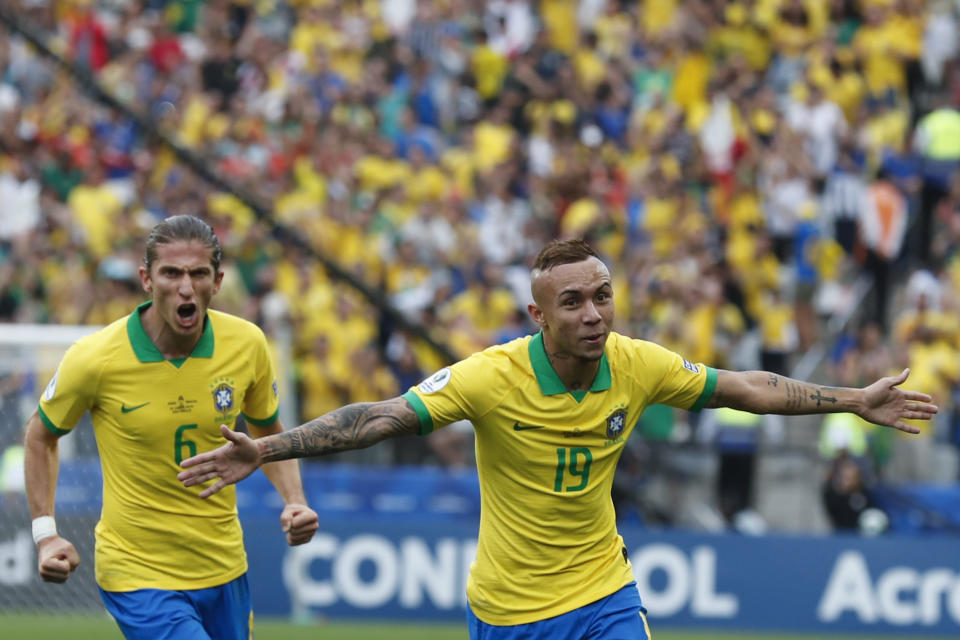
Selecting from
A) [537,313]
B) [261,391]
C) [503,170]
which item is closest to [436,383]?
[537,313]

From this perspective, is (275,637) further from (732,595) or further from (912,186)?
(912,186)

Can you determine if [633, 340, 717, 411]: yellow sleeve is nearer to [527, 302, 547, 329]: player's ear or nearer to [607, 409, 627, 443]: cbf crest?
[607, 409, 627, 443]: cbf crest

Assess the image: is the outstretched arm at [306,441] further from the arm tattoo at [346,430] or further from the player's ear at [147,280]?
the player's ear at [147,280]

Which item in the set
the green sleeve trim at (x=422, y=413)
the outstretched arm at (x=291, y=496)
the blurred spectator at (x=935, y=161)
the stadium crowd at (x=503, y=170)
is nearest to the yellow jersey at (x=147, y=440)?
the outstretched arm at (x=291, y=496)

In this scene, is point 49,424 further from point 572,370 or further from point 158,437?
point 572,370

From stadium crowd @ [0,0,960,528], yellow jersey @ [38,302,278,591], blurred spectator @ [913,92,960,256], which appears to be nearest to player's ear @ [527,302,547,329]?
yellow jersey @ [38,302,278,591]

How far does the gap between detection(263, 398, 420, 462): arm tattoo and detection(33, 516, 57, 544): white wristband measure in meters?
1.37

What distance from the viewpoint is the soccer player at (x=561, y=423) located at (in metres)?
6.38

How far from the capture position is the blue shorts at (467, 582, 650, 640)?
6.51 m

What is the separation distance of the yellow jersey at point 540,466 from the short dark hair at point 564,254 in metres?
0.39

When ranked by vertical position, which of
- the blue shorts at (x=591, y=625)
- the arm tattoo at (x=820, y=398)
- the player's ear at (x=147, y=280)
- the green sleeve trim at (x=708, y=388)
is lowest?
the blue shorts at (x=591, y=625)

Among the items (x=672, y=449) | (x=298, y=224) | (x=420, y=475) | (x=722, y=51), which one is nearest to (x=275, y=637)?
(x=420, y=475)

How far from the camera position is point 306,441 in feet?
20.0

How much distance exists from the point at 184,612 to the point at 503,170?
38.2 ft
